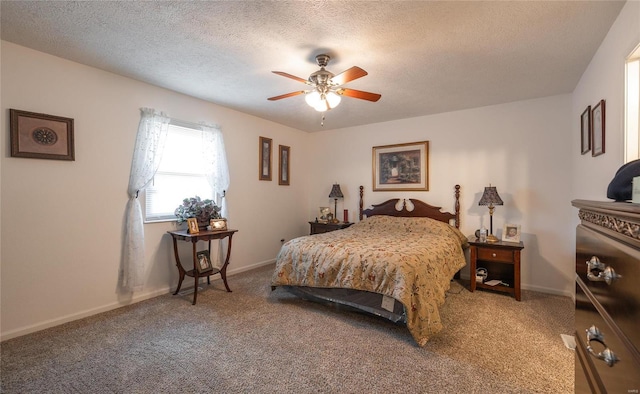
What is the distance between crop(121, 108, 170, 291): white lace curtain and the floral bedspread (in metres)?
1.50

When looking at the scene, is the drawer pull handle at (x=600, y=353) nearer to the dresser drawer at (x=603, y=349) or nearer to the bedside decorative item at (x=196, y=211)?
the dresser drawer at (x=603, y=349)

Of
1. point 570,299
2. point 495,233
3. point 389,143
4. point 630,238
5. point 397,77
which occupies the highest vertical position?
point 397,77

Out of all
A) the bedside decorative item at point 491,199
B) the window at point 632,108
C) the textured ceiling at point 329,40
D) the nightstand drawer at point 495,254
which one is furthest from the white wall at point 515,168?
the window at point 632,108

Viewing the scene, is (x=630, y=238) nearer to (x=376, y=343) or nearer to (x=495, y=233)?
(x=376, y=343)

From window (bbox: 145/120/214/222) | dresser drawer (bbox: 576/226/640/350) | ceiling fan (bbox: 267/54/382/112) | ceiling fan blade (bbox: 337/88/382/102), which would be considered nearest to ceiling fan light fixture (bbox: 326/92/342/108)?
ceiling fan (bbox: 267/54/382/112)

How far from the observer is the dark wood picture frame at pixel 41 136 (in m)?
2.42

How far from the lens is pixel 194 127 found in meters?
3.79

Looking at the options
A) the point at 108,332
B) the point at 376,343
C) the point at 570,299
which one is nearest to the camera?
the point at 376,343

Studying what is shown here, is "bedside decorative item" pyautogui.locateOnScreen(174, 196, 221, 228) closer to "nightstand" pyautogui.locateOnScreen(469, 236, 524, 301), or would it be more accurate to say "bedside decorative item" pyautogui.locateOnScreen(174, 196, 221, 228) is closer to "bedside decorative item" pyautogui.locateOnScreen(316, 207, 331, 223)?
"bedside decorative item" pyautogui.locateOnScreen(316, 207, 331, 223)

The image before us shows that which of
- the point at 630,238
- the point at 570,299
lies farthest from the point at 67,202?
the point at 570,299

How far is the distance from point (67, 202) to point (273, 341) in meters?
2.35

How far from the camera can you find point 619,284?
0.68m

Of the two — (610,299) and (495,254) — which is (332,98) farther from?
(495,254)

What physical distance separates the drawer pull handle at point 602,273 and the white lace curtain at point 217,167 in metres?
3.86
